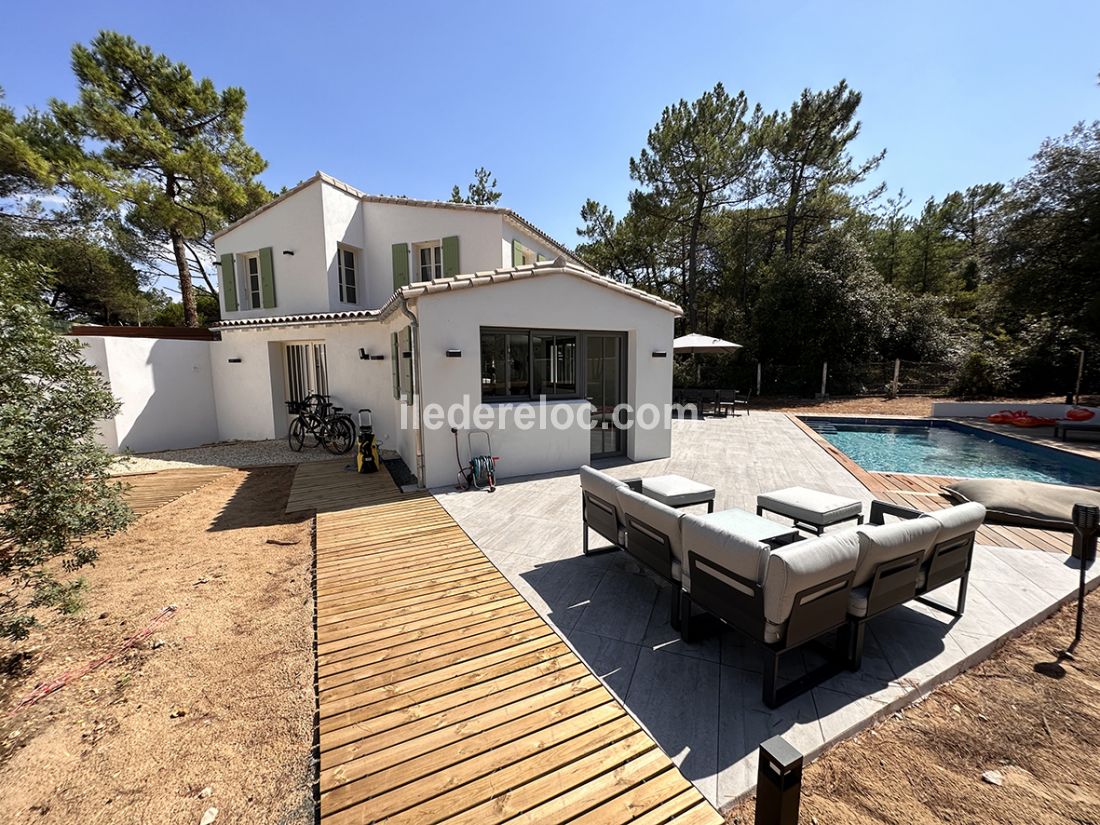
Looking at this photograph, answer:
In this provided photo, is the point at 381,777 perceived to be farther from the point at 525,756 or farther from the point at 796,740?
the point at 796,740

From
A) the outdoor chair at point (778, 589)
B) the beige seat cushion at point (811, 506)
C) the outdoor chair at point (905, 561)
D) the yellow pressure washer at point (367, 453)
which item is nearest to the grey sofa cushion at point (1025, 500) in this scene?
the beige seat cushion at point (811, 506)

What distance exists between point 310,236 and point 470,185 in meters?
16.8

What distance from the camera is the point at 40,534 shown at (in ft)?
10.6

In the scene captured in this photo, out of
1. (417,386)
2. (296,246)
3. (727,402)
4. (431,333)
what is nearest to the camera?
(431,333)

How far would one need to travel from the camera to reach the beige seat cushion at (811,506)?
3.93 metres

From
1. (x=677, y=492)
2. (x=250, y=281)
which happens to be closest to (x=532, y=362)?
(x=677, y=492)

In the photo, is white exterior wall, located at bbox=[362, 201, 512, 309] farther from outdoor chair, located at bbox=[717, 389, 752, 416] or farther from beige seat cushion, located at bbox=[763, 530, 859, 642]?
beige seat cushion, located at bbox=[763, 530, 859, 642]

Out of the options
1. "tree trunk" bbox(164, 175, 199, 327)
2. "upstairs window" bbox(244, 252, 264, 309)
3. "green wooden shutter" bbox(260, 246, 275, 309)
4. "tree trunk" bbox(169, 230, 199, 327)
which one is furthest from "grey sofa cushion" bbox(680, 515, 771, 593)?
"tree trunk" bbox(169, 230, 199, 327)

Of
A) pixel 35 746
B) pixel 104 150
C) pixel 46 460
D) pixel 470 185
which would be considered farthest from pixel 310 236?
pixel 470 185

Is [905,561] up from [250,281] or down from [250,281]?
down

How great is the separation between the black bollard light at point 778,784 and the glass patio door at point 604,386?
6.48 meters

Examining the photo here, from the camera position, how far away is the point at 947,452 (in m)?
10.3

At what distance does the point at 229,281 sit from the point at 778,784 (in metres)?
15.9

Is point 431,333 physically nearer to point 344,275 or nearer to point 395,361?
point 395,361
